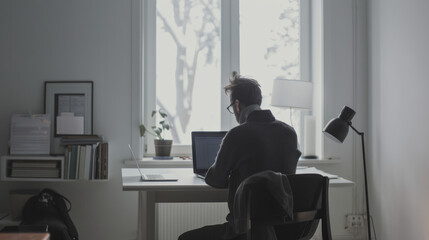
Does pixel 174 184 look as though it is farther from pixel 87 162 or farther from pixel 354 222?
pixel 354 222

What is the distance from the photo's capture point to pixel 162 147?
3912mm

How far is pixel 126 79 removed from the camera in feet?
12.9

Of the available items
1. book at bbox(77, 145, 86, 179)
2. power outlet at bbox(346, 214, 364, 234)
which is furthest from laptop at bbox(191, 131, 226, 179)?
power outlet at bbox(346, 214, 364, 234)

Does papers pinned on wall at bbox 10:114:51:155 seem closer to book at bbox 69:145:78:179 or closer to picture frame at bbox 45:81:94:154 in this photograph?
picture frame at bbox 45:81:94:154

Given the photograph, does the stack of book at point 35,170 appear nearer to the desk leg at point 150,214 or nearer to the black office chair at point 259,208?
the desk leg at point 150,214

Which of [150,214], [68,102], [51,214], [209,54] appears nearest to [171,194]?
[150,214]

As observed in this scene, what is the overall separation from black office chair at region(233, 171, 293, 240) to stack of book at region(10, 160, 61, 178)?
203 cm

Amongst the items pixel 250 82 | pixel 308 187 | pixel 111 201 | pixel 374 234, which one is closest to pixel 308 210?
pixel 308 187

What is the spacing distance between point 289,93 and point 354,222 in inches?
46.6

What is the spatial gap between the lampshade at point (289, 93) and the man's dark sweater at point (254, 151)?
131 cm

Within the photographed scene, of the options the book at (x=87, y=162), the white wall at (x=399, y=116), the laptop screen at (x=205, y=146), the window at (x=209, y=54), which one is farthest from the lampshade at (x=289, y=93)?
the book at (x=87, y=162)

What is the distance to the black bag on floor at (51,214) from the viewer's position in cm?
316

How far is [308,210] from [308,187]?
0.11 metres

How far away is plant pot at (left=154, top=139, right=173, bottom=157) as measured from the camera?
12.8 ft
